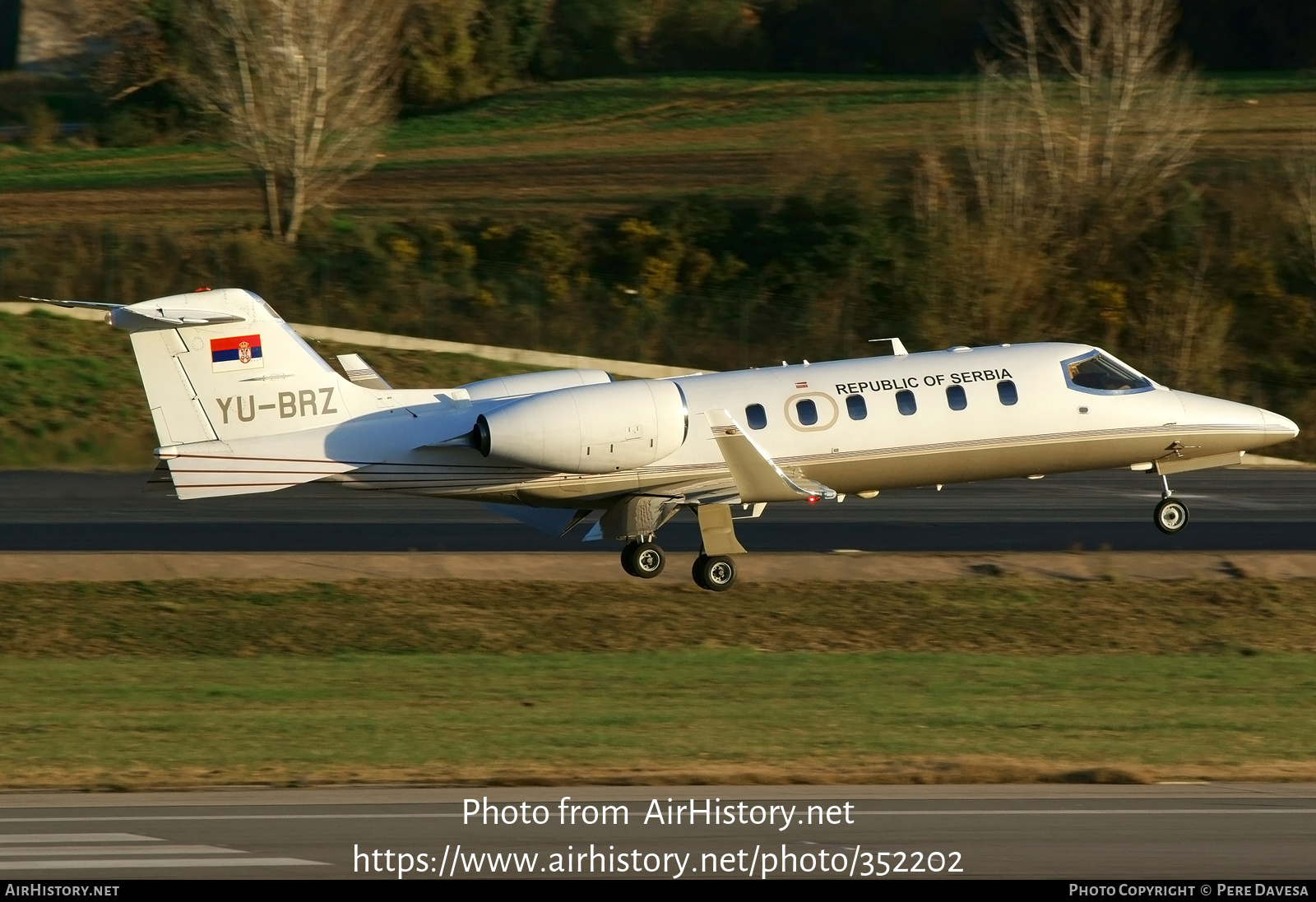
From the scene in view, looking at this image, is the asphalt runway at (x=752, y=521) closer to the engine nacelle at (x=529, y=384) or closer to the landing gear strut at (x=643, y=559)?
the landing gear strut at (x=643, y=559)

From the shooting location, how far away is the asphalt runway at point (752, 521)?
91.9 feet

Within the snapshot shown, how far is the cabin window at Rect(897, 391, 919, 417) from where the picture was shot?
79.4 feet

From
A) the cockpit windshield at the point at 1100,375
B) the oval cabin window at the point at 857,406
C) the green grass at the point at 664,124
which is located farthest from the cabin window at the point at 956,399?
the green grass at the point at 664,124

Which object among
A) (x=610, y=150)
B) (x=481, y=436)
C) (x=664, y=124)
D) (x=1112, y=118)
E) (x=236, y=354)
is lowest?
(x=610, y=150)

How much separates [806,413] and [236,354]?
741 centimetres

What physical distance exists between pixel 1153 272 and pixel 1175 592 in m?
29.6

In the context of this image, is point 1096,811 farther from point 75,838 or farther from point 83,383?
point 83,383

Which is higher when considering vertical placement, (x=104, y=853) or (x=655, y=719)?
(x=104, y=853)

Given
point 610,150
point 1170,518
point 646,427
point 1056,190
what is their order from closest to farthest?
1. point 646,427
2. point 1170,518
3. point 1056,190
4. point 610,150

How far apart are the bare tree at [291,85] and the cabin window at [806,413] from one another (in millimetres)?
30328

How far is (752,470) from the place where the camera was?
23141 mm

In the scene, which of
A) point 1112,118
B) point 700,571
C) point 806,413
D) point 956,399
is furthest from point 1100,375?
point 1112,118

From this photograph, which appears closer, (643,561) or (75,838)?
(75,838)

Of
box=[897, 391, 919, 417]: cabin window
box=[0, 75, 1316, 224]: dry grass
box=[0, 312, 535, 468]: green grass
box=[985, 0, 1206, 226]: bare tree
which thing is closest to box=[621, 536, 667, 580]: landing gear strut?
box=[897, 391, 919, 417]: cabin window
